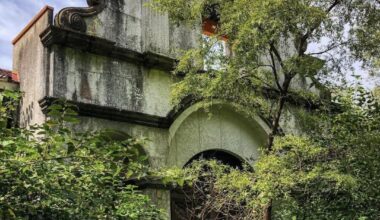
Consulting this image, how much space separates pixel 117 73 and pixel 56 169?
6246 millimetres

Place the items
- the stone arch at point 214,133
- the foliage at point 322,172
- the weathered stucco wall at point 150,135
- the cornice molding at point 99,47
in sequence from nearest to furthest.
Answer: the foliage at point 322,172, the cornice molding at point 99,47, the weathered stucco wall at point 150,135, the stone arch at point 214,133

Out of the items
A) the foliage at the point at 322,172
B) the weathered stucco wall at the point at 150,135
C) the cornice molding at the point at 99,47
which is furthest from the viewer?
the weathered stucco wall at the point at 150,135

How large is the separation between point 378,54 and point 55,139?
704cm

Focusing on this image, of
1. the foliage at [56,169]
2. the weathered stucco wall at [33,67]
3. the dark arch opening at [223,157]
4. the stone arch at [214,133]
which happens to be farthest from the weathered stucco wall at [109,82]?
the foliage at [56,169]

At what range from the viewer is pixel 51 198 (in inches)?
184

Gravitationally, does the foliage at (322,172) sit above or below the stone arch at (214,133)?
below

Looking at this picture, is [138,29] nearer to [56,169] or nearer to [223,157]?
[223,157]

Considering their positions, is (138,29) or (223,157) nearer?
(138,29)

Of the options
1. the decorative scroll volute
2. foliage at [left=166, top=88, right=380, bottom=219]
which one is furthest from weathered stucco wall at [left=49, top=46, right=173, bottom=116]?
foliage at [left=166, top=88, right=380, bottom=219]

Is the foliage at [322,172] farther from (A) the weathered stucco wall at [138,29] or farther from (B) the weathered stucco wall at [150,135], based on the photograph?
(A) the weathered stucco wall at [138,29]

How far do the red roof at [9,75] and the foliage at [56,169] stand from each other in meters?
6.43

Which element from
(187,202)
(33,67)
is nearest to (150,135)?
(187,202)

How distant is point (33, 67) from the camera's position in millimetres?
10562

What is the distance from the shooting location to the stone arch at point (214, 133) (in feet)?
38.6
